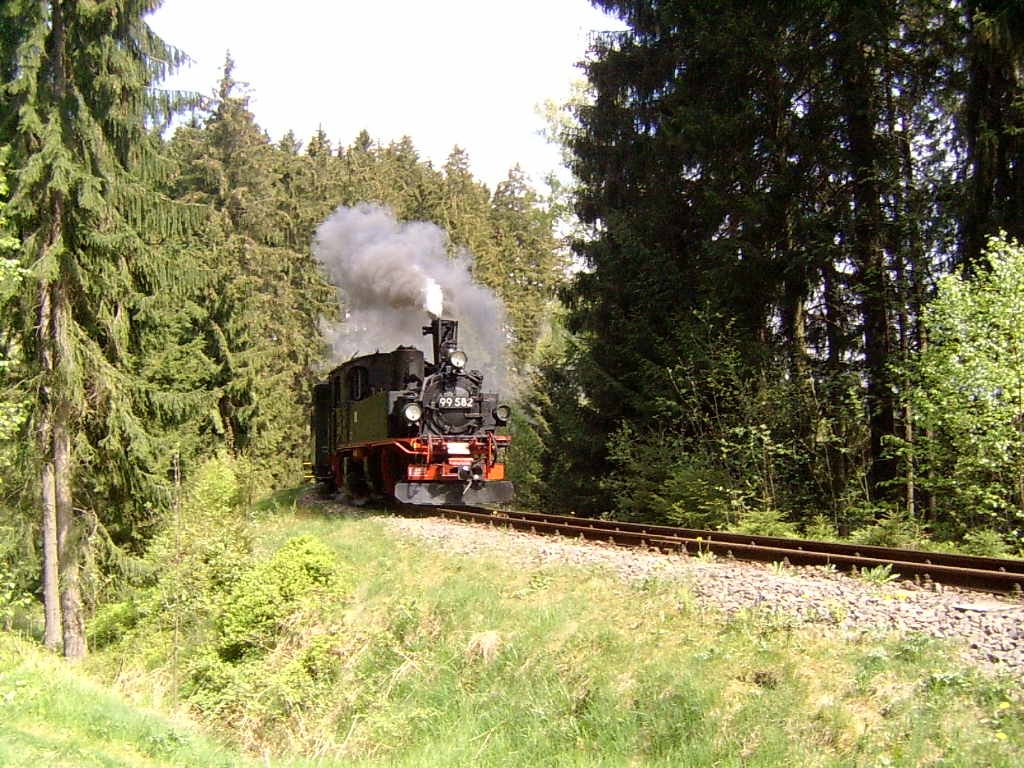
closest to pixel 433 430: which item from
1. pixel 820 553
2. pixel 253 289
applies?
pixel 820 553

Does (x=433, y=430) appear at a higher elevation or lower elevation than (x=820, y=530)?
higher

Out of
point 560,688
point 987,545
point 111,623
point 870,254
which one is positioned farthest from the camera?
point 870,254

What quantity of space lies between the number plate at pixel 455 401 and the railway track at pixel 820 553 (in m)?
3.22

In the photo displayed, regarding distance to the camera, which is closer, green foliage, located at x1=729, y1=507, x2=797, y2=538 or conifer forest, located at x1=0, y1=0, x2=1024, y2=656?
conifer forest, located at x1=0, y1=0, x2=1024, y2=656

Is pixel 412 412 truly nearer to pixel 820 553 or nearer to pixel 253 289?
pixel 820 553

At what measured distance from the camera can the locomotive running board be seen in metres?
16.5

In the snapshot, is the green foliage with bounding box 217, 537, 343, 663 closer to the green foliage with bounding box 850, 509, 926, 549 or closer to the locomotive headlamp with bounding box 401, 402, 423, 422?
the locomotive headlamp with bounding box 401, 402, 423, 422

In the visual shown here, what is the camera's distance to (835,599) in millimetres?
7594

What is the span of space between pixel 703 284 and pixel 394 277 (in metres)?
8.66

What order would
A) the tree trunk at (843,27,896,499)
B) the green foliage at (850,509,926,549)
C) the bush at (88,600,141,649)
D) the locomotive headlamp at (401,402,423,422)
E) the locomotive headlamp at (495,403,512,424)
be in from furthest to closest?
the locomotive headlamp at (495,403,512,424) < the locomotive headlamp at (401,402,423,422) < the tree trunk at (843,27,896,499) < the bush at (88,600,141,649) < the green foliage at (850,509,926,549)

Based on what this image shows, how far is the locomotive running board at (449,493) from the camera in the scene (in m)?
16.5

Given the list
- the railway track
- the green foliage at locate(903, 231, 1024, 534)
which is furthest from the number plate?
the green foliage at locate(903, 231, 1024, 534)

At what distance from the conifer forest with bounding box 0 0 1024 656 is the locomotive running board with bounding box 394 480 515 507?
2.21m

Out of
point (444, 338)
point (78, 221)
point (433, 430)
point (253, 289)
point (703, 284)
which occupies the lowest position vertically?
point (433, 430)
